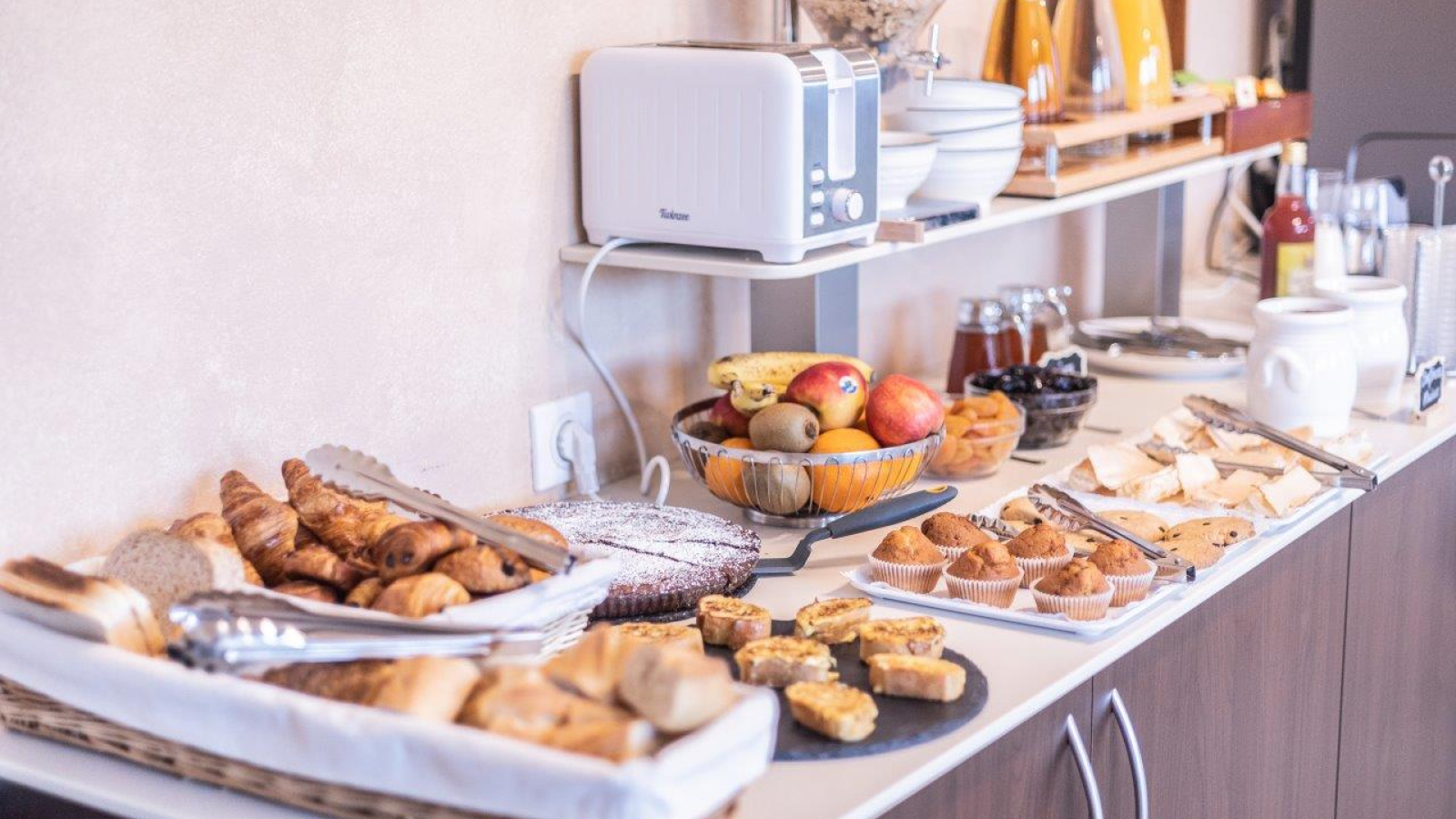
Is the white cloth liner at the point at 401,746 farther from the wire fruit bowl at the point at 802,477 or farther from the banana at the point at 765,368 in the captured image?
the banana at the point at 765,368

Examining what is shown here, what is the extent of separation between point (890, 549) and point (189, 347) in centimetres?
65

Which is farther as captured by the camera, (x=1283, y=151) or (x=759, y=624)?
(x=1283, y=151)

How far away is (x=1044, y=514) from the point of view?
64.1 inches

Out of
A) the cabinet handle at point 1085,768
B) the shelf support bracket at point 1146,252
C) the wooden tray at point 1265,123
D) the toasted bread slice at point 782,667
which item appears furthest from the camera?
the shelf support bracket at point 1146,252

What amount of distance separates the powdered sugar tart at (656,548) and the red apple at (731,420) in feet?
0.48

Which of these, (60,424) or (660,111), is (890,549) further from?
(60,424)

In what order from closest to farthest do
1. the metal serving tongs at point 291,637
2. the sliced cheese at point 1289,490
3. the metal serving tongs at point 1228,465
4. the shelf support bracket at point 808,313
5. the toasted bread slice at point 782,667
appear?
1. the metal serving tongs at point 291,637
2. the toasted bread slice at point 782,667
3. the sliced cheese at point 1289,490
4. the metal serving tongs at point 1228,465
5. the shelf support bracket at point 808,313

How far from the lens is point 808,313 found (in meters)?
1.87

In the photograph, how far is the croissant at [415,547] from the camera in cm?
117

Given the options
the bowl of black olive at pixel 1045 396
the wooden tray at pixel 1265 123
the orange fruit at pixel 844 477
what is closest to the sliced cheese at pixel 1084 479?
the bowl of black olive at pixel 1045 396

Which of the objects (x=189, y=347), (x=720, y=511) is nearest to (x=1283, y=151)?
(x=720, y=511)

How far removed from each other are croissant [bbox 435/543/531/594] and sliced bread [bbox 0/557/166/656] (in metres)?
0.20

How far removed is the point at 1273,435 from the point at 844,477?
556mm

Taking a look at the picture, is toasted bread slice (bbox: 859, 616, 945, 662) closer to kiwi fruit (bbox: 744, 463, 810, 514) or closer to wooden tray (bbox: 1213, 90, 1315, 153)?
kiwi fruit (bbox: 744, 463, 810, 514)
